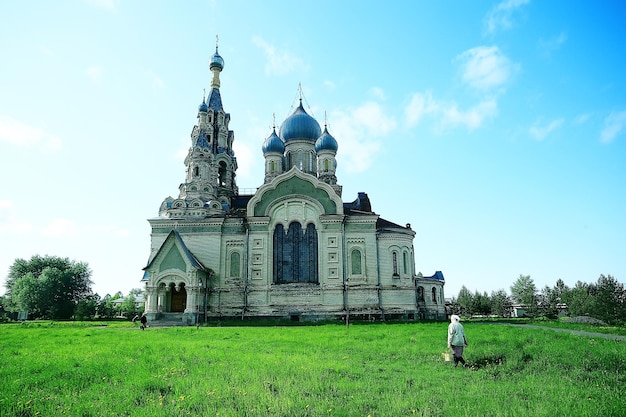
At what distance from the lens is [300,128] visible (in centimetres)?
3984

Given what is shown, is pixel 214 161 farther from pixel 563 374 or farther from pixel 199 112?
pixel 563 374

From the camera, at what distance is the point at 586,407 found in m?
5.94

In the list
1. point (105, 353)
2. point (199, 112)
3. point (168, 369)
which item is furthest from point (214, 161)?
point (168, 369)

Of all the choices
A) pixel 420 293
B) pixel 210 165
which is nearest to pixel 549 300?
pixel 420 293

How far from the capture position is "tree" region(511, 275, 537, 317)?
6384 cm

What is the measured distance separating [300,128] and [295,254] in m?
12.6

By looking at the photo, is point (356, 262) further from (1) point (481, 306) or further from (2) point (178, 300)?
→ (1) point (481, 306)

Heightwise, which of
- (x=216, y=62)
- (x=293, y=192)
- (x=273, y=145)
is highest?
(x=216, y=62)

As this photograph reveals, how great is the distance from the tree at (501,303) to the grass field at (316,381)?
2217 inches

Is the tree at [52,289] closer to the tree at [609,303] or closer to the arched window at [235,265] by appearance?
the arched window at [235,265]

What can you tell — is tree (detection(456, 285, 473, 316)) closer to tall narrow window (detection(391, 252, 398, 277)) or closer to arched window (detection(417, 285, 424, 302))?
arched window (detection(417, 285, 424, 302))

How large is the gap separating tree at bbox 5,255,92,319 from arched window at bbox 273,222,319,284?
105ft

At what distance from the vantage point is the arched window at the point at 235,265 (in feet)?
109

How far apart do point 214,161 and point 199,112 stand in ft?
16.9
